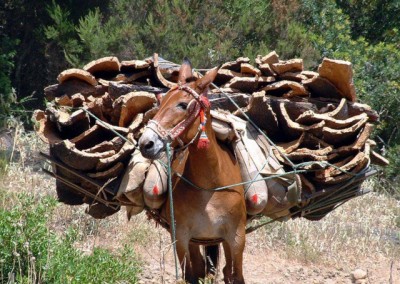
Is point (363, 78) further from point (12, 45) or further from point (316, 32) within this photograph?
point (12, 45)

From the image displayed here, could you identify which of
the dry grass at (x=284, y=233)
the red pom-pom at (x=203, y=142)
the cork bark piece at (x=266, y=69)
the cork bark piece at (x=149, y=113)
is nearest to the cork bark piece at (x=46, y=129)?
the cork bark piece at (x=149, y=113)

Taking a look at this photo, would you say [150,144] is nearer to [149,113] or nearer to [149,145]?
[149,145]

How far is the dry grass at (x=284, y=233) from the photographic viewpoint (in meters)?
9.49

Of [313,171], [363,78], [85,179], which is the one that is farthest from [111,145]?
[363,78]

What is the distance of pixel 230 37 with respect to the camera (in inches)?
573

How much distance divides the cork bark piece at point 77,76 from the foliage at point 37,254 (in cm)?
95

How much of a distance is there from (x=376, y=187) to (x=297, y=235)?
3750 mm

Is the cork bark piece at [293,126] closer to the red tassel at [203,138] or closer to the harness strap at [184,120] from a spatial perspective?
the red tassel at [203,138]

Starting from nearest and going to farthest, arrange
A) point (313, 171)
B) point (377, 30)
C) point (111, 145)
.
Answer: point (111, 145)
point (313, 171)
point (377, 30)

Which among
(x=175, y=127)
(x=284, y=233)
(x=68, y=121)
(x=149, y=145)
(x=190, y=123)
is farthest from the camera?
(x=284, y=233)

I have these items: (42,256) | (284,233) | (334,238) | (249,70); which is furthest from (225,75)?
(334,238)

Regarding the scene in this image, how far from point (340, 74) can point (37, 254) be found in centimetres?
257

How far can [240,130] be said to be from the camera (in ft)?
22.3

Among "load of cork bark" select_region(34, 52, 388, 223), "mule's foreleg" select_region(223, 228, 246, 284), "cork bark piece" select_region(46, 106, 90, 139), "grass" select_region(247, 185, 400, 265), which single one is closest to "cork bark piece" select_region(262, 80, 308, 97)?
"load of cork bark" select_region(34, 52, 388, 223)
